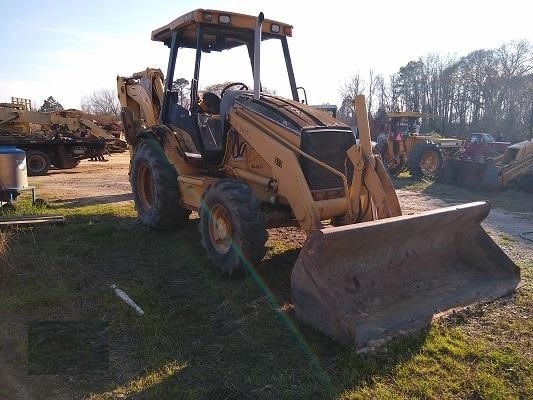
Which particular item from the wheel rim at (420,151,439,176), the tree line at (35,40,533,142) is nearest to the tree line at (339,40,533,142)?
the tree line at (35,40,533,142)

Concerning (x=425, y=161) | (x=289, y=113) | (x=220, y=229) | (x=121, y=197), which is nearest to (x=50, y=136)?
(x=121, y=197)

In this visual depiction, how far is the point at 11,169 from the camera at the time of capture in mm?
8352

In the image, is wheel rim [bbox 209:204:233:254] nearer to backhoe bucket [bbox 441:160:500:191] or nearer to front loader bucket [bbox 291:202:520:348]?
front loader bucket [bbox 291:202:520:348]

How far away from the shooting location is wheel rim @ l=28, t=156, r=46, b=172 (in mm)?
16250

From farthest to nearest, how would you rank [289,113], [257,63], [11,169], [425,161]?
1. [425,161]
2. [11,169]
3. [257,63]
4. [289,113]

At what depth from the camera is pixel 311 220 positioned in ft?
14.9

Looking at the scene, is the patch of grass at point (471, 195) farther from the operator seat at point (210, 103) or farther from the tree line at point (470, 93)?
the tree line at point (470, 93)

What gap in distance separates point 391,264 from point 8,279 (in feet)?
12.4

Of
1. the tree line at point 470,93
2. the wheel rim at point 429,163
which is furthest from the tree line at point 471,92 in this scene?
the wheel rim at point 429,163

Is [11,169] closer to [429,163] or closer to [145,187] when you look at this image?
[145,187]

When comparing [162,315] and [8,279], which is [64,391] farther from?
[8,279]

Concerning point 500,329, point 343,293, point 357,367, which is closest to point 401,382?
point 357,367

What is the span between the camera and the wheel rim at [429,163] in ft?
49.4

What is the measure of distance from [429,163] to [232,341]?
1312cm
